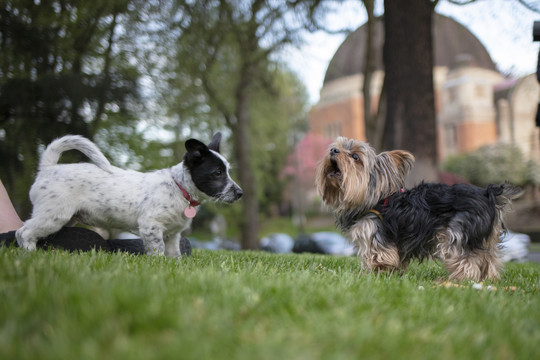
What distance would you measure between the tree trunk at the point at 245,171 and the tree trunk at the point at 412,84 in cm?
811

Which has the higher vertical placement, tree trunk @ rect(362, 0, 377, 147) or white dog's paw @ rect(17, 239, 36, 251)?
tree trunk @ rect(362, 0, 377, 147)

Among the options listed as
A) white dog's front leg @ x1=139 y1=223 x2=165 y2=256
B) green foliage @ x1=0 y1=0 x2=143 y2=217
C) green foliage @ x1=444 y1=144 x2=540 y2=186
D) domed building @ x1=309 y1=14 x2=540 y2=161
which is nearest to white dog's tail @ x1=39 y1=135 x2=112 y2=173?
white dog's front leg @ x1=139 y1=223 x2=165 y2=256

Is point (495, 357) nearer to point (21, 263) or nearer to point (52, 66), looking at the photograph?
point (21, 263)

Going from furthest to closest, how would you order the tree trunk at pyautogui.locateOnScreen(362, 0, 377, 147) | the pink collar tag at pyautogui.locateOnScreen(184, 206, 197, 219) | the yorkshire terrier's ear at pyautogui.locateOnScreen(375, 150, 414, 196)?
the tree trunk at pyautogui.locateOnScreen(362, 0, 377, 147) → the pink collar tag at pyautogui.locateOnScreen(184, 206, 197, 219) → the yorkshire terrier's ear at pyautogui.locateOnScreen(375, 150, 414, 196)

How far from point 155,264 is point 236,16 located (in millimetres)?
13509

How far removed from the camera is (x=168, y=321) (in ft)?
7.45

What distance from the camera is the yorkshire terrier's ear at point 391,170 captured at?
5016 millimetres

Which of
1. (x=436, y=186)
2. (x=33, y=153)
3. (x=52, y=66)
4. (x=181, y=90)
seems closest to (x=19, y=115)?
(x=33, y=153)

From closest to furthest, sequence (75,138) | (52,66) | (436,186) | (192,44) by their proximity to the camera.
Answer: (436,186), (75,138), (52,66), (192,44)

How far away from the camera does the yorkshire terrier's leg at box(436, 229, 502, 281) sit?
4656mm

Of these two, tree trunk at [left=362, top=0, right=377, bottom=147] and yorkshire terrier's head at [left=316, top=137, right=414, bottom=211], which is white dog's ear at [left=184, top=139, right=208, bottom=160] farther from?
tree trunk at [left=362, top=0, right=377, bottom=147]

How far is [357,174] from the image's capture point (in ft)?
16.1

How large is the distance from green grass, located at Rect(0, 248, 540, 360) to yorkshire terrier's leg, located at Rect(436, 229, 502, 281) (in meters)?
1.24

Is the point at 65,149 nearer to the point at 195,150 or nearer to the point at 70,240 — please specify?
the point at 70,240
